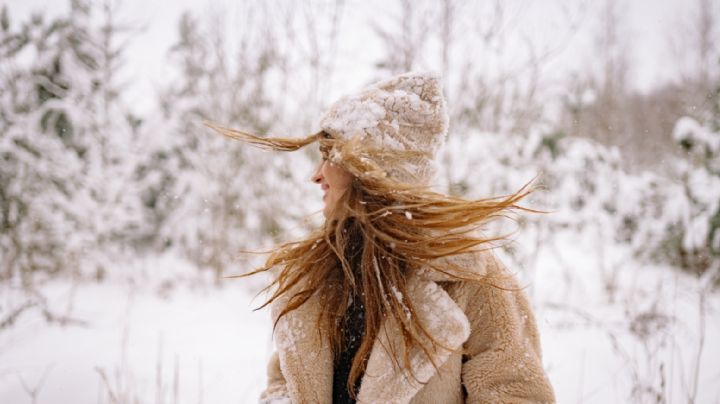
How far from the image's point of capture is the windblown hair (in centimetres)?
135

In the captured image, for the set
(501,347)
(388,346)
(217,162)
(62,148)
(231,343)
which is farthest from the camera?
(217,162)

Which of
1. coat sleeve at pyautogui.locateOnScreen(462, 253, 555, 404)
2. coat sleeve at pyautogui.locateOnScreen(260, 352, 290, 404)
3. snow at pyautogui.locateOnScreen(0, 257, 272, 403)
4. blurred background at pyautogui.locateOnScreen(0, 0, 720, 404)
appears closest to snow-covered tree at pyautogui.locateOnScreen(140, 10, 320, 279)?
blurred background at pyautogui.locateOnScreen(0, 0, 720, 404)

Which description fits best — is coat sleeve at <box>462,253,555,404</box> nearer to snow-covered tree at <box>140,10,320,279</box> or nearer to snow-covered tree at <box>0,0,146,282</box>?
snow-covered tree at <box>140,10,320,279</box>

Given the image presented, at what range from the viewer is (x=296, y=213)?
6.76 m

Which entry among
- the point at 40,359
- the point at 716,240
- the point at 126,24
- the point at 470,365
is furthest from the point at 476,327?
the point at 126,24

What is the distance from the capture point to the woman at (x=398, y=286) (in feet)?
4.16

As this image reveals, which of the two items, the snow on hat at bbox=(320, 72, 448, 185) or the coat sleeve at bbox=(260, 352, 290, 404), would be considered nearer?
the snow on hat at bbox=(320, 72, 448, 185)

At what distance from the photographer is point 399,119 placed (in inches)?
55.0

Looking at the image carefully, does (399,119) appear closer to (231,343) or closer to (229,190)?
(231,343)

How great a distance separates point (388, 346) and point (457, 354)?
24 cm

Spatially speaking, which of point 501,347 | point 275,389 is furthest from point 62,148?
point 501,347

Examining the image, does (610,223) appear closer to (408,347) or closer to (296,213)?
(296,213)

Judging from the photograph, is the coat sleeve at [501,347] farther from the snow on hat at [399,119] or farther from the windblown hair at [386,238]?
the snow on hat at [399,119]

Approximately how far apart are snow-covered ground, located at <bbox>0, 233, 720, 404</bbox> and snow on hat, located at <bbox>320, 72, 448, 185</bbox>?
0.81m
